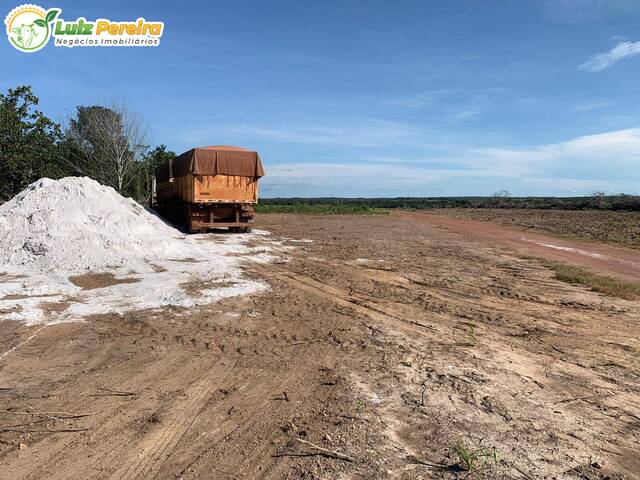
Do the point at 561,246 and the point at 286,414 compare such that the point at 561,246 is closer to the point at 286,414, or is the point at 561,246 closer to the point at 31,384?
the point at 286,414

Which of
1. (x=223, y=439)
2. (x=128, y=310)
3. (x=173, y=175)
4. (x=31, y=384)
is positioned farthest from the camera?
(x=173, y=175)

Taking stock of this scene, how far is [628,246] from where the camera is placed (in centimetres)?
1741

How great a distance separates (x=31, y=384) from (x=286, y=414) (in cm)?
245

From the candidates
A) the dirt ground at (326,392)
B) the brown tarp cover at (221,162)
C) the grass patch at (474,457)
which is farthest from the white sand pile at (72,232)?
the grass patch at (474,457)

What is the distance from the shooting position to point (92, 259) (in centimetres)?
971

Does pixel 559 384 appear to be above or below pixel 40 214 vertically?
below

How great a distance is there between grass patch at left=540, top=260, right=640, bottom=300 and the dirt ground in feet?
4.32

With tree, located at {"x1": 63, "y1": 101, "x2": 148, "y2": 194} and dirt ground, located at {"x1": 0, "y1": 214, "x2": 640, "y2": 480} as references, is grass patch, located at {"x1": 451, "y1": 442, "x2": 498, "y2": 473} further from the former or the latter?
tree, located at {"x1": 63, "y1": 101, "x2": 148, "y2": 194}

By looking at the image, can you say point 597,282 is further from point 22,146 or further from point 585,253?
point 22,146

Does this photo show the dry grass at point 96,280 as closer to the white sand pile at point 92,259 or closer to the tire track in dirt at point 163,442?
the white sand pile at point 92,259

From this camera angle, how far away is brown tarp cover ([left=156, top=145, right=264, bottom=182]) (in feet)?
52.2

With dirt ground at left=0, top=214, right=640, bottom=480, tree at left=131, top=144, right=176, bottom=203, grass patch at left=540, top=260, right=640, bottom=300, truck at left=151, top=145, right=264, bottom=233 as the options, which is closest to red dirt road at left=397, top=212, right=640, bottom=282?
grass patch at left=540, top=260, right=640, bottom=300

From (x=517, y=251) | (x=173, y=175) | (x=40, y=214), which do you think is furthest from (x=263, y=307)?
(x=173, y=175)

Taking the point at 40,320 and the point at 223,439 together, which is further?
the point at 40,320
